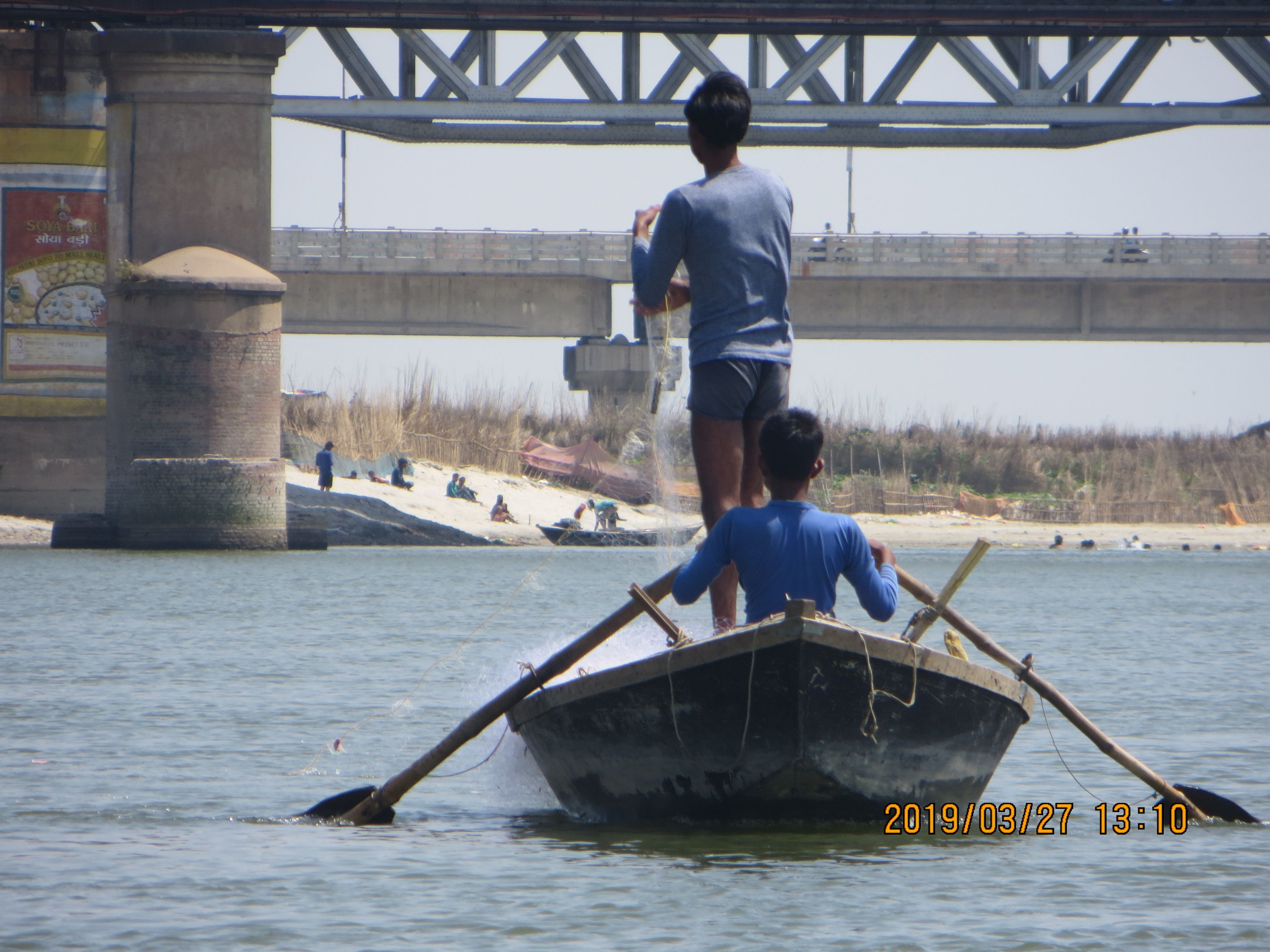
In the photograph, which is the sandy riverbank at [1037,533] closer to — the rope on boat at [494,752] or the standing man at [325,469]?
the standing man at [325,469]

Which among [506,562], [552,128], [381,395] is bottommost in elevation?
[506,562]

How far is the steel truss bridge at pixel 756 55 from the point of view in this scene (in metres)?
31.6

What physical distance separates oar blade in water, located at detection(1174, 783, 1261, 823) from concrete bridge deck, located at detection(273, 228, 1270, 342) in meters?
34.5

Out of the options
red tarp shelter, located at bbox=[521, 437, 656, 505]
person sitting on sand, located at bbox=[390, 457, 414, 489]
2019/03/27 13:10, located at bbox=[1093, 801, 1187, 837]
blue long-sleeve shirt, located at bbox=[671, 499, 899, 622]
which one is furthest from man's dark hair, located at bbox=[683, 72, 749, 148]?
red tarp shelter, located at bbox=[521, 437, 656, 505]

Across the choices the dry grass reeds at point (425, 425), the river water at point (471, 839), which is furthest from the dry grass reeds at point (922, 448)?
the river water at point (471, 839)

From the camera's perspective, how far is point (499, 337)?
43.8 m

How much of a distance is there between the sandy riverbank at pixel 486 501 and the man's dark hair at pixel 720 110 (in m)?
30.3

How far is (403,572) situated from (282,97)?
817 centimetres

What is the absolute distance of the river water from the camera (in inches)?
261

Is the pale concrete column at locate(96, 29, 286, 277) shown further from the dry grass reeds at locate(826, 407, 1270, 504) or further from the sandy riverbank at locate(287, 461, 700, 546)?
the dry grass reeds at locate(826, 407, 1270, 504)

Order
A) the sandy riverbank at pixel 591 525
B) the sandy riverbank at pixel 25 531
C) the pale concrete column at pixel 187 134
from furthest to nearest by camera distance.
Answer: the sandy riverbank at pixel 591 525 → the sandy riverbank at pixel 25 531 → the pale concrete column at pixel 187 134

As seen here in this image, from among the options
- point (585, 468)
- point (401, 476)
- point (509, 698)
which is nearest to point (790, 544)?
point (509, 698)

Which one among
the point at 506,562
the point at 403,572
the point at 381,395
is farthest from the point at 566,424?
the point at 403,572

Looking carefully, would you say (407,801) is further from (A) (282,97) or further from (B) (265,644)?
(A) (282,97)
